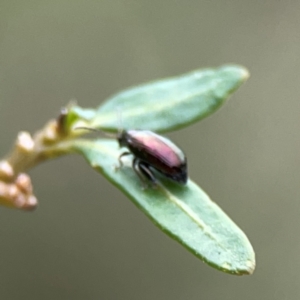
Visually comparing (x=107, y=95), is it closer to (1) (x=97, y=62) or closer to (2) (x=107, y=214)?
(1) (x=97, y=62)

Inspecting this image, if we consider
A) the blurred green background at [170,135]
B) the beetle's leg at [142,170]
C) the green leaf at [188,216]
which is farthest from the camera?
the blurred green background at [170,135]

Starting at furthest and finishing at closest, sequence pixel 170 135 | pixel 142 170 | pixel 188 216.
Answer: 1. pixel 170 135
2. pixel 142 170
3. pixel 188 216

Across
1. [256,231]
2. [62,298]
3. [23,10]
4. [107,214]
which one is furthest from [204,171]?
[23,10]

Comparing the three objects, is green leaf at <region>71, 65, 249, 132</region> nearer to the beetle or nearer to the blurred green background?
the beetle

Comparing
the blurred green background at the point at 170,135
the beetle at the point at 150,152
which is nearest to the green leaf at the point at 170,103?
the beetle at the point at 150,152

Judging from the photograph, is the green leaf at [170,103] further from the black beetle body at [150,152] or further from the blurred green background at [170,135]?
the blurred green background at [170,135]

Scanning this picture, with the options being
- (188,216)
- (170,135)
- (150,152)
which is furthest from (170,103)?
(170,135)

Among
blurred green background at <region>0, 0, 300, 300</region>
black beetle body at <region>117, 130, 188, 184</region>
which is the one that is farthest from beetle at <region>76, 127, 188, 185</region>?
blurred green background at <region>0, 0, 300, 300</region>

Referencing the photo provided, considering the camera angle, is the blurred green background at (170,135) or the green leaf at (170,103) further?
the blurred green background at (170,135)

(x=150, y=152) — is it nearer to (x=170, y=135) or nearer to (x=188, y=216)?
(x=188, y=216)
